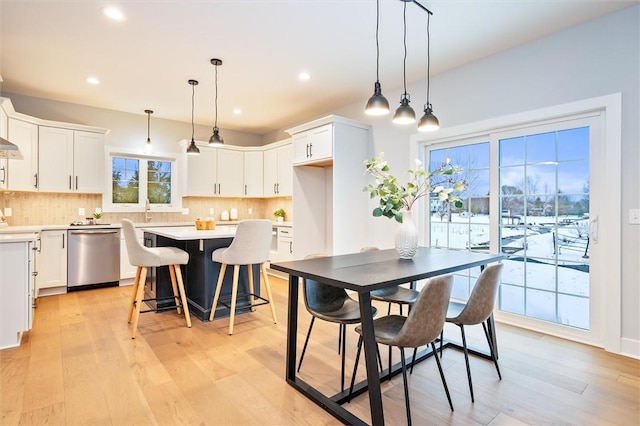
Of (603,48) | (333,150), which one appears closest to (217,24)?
(333,150)

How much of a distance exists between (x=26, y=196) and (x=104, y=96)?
1.79 meters

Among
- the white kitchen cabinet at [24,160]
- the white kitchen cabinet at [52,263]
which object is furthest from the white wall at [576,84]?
the white kitchen cabinet at [52,263]

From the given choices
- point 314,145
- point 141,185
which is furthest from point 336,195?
point 141,185

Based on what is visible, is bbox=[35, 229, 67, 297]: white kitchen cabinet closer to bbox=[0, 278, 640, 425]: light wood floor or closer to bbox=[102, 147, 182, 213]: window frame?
bbox=[102, 147, 182, 213]: window frame

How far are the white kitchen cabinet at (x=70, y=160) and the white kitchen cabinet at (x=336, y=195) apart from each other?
9.75 feet

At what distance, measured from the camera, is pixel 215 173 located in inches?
243

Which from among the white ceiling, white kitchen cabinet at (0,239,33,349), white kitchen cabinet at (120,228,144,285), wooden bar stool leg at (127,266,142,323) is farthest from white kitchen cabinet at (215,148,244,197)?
white kitchen cabinet at (0,239,33,349)

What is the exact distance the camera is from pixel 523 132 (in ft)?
10.9

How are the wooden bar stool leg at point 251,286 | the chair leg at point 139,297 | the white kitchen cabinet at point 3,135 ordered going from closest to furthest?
the chair leg at point 139,297
the wooden bar stool leg at point 251,286
the white kitchen cabinet at point 3,135

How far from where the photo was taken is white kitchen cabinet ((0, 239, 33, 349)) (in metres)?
2.71

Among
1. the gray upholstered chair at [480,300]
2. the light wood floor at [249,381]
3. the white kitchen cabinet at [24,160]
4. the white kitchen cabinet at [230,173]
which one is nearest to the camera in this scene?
the light wood floor at [249,381]

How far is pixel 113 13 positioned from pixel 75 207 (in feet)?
11.6

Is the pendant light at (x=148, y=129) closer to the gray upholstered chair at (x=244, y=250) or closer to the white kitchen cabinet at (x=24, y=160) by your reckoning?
the white kitchen cabinet at (x=24, y=160)

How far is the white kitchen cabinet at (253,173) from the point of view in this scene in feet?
21.0
